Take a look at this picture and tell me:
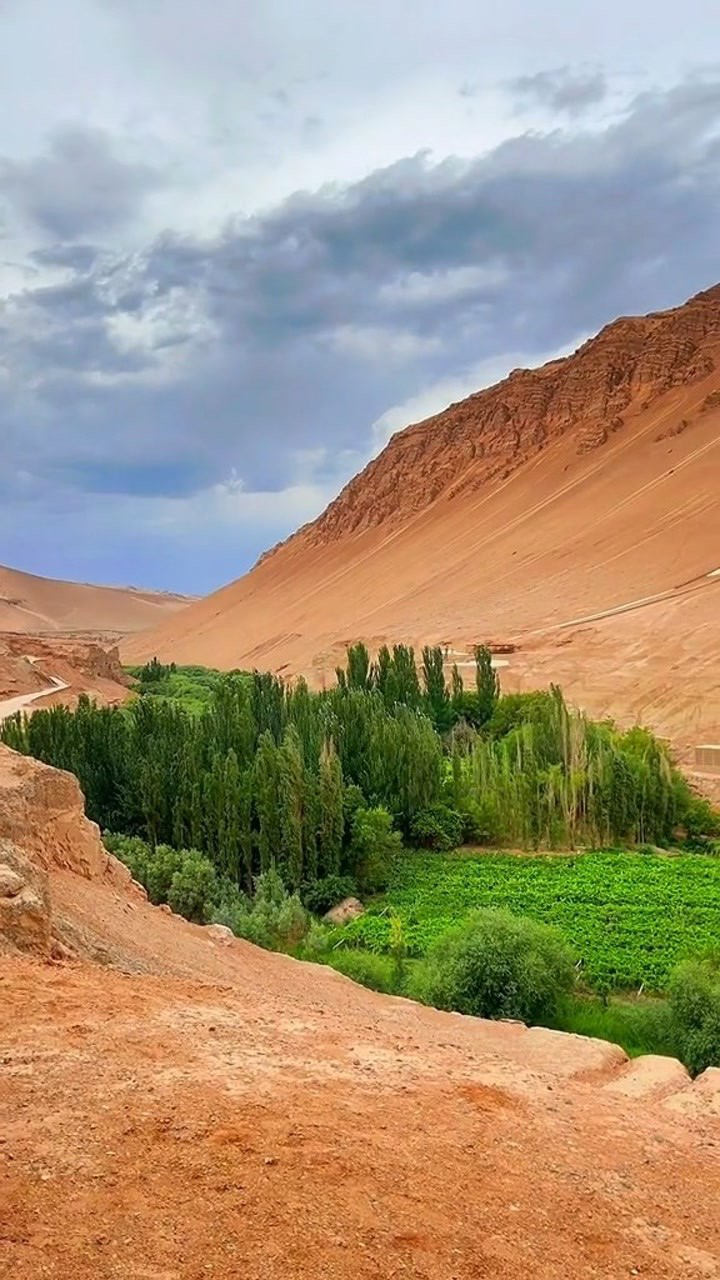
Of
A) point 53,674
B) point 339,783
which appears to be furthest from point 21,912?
point 53,674

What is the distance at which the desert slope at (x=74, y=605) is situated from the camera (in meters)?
121

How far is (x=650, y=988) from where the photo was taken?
1130cm

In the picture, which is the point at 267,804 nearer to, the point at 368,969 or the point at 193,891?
the point at 193,891

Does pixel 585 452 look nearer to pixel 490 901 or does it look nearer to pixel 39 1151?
pixel 490 901

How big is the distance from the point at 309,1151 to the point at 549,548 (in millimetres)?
42843

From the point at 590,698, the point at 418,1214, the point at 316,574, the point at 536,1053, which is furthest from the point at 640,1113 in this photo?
the point at 316,574

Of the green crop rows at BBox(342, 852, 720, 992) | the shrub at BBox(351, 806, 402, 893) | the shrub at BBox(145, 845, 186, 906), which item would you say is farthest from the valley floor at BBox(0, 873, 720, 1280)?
the shrub at BBox(351, 806, 402, 893)

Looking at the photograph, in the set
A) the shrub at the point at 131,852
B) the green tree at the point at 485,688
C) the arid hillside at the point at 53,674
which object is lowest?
the shrub at the point at 131,852

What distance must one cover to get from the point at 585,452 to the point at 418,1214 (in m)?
52.0

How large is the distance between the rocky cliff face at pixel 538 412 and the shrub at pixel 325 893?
4093cm

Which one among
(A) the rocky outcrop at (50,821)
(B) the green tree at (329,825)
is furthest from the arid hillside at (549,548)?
(A) the rocky outcrop at (50,821)

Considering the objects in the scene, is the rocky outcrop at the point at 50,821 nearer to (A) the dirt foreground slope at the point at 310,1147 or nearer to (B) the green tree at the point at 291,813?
(A) the dirt foreground slope at the point at 310,1147

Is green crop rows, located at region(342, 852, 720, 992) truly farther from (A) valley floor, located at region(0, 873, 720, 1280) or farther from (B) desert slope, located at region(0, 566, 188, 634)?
(B) desert slope, located at region(0, 566, 188, 634)

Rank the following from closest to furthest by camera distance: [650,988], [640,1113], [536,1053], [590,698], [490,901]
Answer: [640,1113]
[536,1053]
[650,988]
[490,901]
[590,698]
